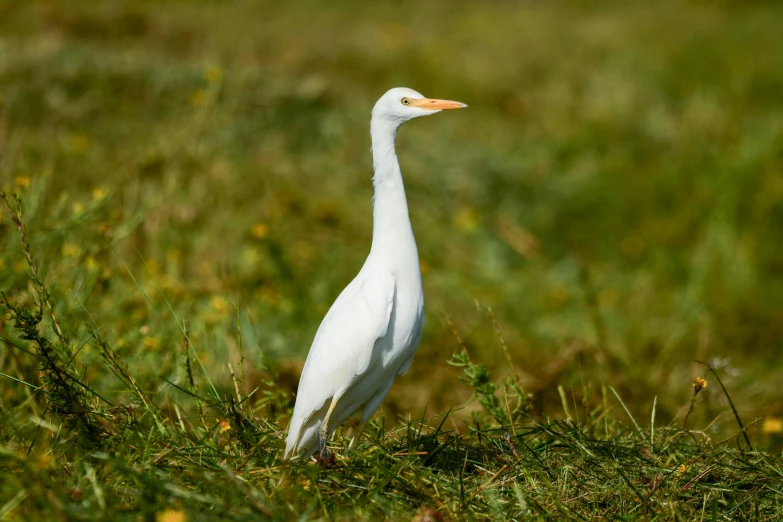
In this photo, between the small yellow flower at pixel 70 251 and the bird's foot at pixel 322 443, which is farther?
the small yellow flower at pixel 70 251

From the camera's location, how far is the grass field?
8.51 feet

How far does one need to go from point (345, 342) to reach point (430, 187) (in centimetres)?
474

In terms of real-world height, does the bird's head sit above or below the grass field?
above

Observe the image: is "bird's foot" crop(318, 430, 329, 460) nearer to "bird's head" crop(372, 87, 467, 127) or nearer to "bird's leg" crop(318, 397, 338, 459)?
"bird's leg" crop(318, 397, 338, 459)

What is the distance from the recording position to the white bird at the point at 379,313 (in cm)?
267

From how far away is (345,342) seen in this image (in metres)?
2.69

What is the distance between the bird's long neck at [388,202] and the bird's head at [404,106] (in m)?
0.03

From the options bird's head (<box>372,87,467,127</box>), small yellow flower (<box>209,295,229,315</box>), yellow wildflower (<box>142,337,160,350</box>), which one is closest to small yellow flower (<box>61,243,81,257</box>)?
yellow wildflower (<box>142,337,160,350</box>)

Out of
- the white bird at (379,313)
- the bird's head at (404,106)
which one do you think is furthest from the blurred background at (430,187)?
the bird's head at (404,106)

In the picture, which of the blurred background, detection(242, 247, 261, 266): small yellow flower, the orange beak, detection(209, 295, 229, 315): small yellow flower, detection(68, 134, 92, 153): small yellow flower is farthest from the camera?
detection(68, 134, 92, 153): small yellow flower

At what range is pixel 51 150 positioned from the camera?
6129mm

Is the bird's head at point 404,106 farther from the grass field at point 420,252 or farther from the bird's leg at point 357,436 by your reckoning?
the bird's leg at point 357,436

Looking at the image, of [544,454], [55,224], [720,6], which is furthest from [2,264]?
[720,6]

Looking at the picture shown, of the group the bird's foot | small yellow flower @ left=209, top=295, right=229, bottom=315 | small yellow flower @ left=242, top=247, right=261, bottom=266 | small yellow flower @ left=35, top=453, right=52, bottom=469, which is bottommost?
small yellow flower @ left=242, top=247, right=261, bottom=266
